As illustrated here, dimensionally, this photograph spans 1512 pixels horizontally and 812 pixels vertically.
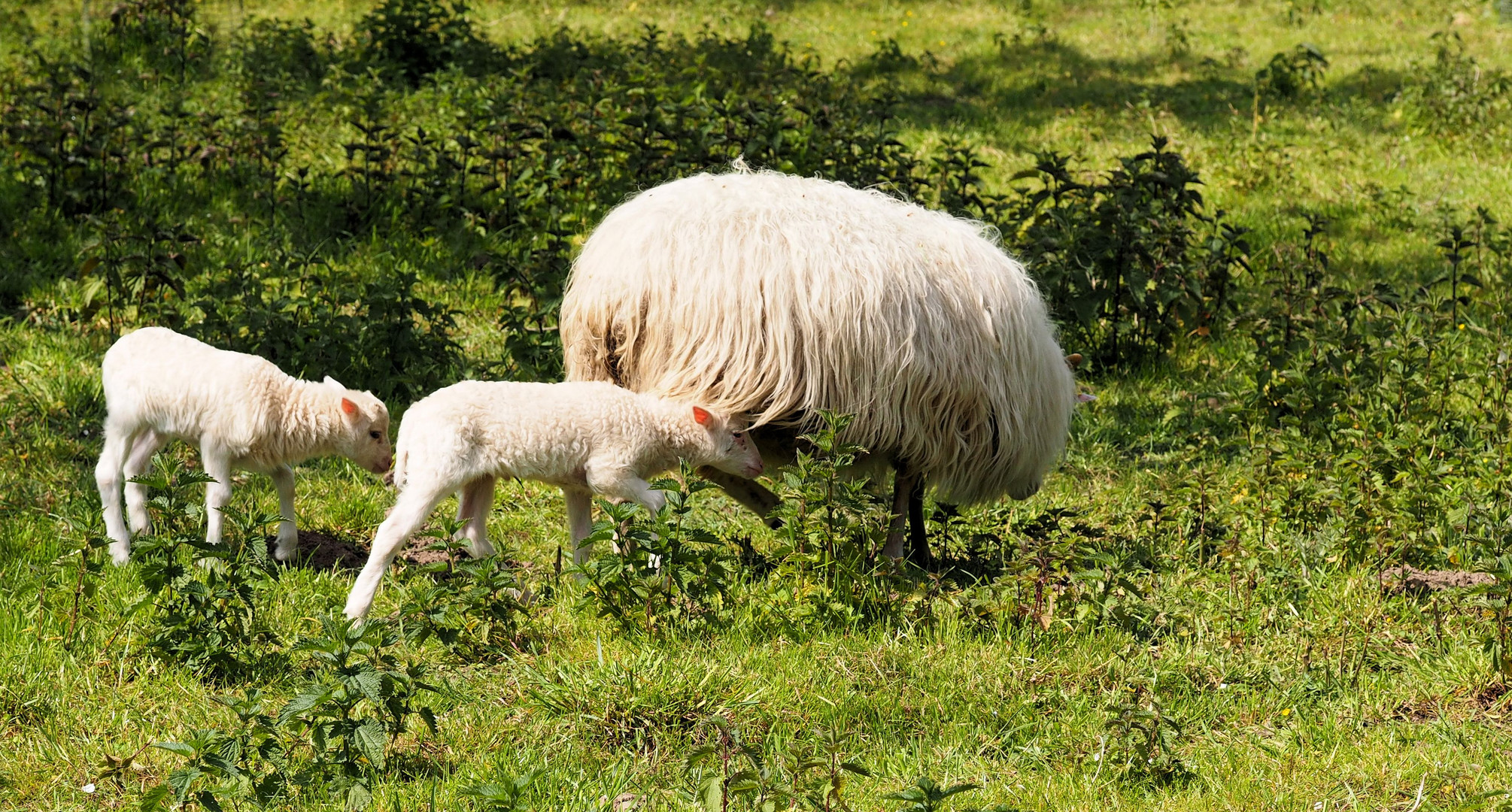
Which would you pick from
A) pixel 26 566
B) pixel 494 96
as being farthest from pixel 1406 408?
pixel 494 96

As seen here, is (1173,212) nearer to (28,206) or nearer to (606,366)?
(606,366)

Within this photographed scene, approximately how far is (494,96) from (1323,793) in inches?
270

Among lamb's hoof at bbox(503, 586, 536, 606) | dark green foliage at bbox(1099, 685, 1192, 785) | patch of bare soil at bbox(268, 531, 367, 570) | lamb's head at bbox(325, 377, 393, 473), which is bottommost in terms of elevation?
patch of bare soil at bbox(268, 531, 367, 570)

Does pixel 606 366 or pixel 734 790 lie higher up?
pixel 606 366

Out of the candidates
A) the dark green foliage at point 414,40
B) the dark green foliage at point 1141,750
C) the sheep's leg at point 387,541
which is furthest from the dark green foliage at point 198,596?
the dark green foliage at point 414,40

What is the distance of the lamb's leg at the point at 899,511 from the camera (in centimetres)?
462

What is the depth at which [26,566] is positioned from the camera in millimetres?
4395

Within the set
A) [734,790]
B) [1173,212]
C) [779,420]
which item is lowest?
[734,790]

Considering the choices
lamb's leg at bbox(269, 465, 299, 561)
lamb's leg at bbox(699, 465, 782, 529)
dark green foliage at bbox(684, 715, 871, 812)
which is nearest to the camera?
dark green foliage at bbox(684, 715, 871, 812)

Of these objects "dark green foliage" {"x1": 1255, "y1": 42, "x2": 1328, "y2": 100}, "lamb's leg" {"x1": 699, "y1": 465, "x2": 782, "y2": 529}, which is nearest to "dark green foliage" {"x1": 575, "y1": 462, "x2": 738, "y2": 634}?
"lamb's leg" {"x1": 699, "y1": 465, "x2": 782, "y2": 529}

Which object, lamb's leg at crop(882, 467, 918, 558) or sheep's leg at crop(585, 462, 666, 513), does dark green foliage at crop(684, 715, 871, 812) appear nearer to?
sheep's leg at crop(585, 462, 666, 513)

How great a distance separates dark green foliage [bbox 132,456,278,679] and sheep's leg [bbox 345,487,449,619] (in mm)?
253

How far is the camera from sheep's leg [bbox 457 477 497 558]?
4441 mm

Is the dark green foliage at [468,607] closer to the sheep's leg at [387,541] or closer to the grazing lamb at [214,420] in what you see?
the sheep's leg at [387,541]
